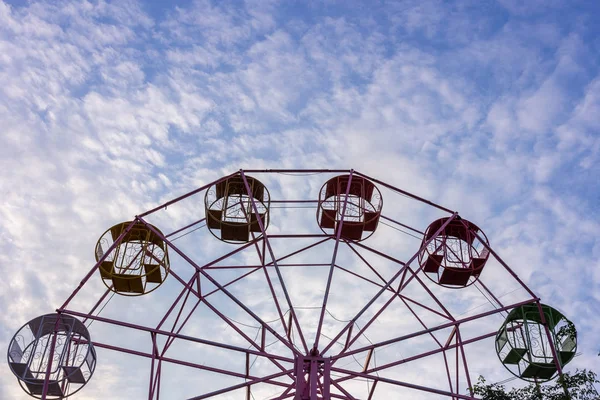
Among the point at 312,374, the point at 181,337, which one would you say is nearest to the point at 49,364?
the point at 181,337

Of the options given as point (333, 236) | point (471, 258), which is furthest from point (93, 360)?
point (471, 258)

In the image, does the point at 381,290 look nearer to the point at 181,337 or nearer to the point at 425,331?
the point at 425,331

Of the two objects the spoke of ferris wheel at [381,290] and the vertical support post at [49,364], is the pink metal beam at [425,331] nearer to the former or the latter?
the spoke of ferris wheel at [381,290]

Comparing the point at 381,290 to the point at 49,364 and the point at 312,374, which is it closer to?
the point at 312,374

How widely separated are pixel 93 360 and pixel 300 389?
6743mm

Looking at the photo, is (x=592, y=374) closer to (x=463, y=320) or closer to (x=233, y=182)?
(x=463, y=320)

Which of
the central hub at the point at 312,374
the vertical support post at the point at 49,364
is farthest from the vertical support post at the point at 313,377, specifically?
the vertical support post at the point at 49,364

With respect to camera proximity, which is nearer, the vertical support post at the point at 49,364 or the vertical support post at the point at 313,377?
the vertical support post at the point at 313,377

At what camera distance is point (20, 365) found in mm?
18656

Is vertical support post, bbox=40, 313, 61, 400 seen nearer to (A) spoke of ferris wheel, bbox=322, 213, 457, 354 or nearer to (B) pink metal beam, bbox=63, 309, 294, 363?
(B) pink metal beam, bbox=63, 309, 294, 363

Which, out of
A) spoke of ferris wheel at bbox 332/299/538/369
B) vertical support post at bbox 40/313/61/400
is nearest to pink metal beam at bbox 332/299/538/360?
spoke of ferris wheel at bbox 332/299/538/369

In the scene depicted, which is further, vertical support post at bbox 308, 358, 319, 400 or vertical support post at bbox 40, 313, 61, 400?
vertical support post at bbox 40, 313, 61, 400

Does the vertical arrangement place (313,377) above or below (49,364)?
below

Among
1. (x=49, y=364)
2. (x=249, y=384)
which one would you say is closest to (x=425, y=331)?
(x=249, y=384)
